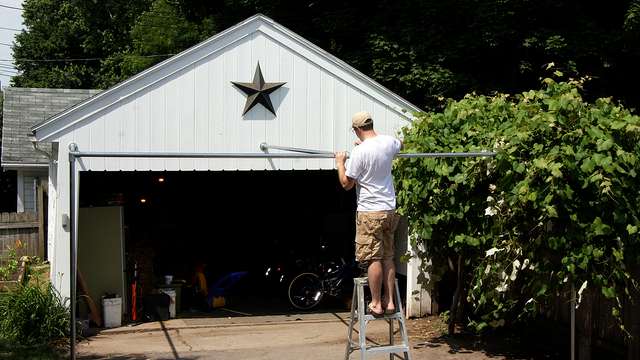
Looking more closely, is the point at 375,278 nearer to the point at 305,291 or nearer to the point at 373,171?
the point at 373,171

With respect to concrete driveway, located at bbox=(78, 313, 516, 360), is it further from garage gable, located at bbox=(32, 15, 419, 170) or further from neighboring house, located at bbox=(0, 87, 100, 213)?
neighboring house, located at bbox=(0, 87, 100, 213)

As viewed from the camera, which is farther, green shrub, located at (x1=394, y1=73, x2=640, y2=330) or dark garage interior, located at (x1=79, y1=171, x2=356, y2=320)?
dark garage interior, located at (x1=79, y1=171, x2=356, y2=320)

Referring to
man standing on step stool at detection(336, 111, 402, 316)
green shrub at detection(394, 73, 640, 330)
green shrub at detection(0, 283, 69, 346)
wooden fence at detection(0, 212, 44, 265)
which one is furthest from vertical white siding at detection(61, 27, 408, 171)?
wooden fence at detection(0, 212, 44, 265)

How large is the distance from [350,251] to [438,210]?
20.2 feet

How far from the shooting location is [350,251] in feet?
46.6

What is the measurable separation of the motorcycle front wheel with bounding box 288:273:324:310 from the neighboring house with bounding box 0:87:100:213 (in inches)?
235

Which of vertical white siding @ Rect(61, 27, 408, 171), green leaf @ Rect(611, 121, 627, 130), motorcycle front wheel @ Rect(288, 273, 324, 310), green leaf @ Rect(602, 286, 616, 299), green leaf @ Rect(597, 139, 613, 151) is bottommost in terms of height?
motorcycle front wheel @ Rect(288, 273, 324, 310)

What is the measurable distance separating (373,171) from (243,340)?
4651 millimetres

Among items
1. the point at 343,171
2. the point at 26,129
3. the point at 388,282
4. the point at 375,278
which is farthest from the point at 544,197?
the point at 26,129

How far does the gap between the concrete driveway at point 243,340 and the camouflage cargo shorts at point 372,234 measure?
107 inches

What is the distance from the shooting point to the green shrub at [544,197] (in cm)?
657

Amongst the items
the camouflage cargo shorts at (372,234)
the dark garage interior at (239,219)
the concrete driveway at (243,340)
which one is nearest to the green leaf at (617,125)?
the camouflage cargo shorts at (372,234)

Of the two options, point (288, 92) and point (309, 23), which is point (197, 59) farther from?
point (309, 23)

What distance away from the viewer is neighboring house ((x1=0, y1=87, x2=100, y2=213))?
14977mm
